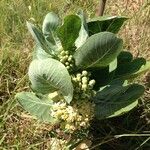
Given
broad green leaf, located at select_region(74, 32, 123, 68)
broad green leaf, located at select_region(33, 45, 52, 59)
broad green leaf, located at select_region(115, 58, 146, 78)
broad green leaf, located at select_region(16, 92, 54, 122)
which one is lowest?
broad green leaf, located at select_region(16, 92, 54, 122)

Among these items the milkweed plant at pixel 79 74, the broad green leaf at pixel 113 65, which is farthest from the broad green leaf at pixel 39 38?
the broad green leaf at pixel 113 65

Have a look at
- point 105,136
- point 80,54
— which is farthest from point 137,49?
point 80,54

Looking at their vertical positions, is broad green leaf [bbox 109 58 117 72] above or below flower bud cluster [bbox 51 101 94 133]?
above

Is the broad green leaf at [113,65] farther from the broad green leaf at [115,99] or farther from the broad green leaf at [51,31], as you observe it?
the broad green leaf at [51,31]

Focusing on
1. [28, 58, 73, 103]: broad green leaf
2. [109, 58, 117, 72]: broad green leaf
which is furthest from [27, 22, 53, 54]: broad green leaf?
[109, 58, 117, 72]: broad green leaf

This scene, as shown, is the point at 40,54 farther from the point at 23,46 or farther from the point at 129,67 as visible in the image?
the point at 23,46

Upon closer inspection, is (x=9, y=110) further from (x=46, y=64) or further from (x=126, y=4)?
(x=126, y=4)

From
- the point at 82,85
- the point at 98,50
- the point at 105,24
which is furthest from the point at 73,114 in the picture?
the point at 105,24

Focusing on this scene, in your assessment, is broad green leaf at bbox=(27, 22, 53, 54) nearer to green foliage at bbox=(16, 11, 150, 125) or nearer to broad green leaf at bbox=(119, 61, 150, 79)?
green foliage at bbox=(16, 11, 150, 125)
